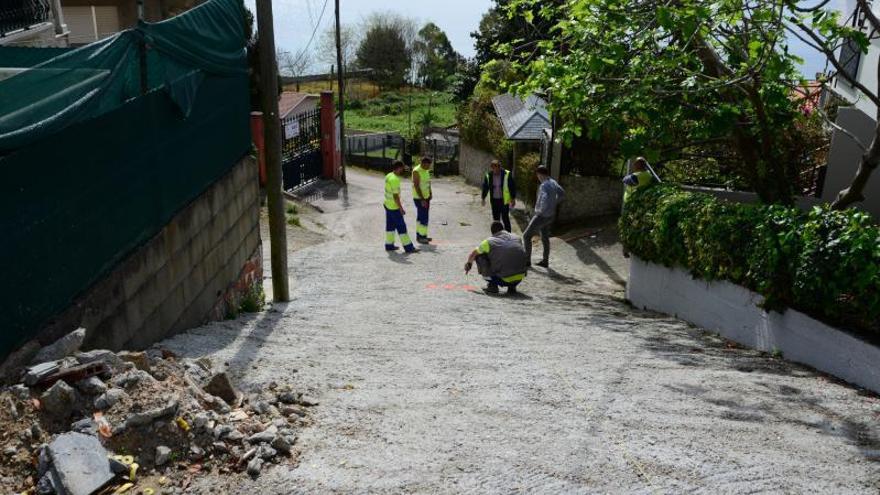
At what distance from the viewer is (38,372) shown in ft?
13.4

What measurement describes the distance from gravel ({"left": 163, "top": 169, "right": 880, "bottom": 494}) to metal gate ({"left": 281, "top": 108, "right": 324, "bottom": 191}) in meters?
12.7

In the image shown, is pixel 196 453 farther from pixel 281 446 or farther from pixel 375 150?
pixel 375 150

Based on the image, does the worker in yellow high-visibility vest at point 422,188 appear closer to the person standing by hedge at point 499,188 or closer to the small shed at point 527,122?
the person standing by hedge at point 499,188

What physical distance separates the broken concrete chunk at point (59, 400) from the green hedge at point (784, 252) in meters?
5.91

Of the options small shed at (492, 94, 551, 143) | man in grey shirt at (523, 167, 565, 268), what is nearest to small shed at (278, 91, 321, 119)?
small shed at (492, 94, 551, 143)

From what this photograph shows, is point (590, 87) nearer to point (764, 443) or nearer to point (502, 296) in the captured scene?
point (502, 296)

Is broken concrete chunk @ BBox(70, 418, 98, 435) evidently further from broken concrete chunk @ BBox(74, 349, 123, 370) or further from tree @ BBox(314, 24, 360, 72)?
tree @ BBox(314, 24, 360, 72)

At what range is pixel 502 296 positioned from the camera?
11.0 m

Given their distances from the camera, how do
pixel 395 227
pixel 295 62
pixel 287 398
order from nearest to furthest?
pixel 287 398
pixel 395 227
pixel 295 62

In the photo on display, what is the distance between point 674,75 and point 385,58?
179ft

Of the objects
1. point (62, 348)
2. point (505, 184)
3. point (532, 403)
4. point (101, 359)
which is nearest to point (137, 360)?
point (101, 359)

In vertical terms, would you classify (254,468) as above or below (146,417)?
below

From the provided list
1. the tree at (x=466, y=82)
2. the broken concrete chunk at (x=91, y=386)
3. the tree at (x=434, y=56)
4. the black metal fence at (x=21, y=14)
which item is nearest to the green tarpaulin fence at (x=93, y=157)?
the broken concrete chunk at (x=91, y=386)

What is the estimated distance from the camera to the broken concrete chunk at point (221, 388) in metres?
4.85
